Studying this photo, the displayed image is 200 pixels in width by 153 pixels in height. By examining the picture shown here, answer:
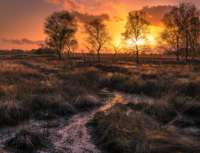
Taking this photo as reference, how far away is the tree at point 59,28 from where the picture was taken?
3382 cm

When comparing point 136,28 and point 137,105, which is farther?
point 136,28

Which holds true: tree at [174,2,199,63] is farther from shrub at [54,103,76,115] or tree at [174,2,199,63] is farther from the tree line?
shrub at [54,103,76,115]

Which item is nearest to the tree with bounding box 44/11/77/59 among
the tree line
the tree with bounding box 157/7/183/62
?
the tree line

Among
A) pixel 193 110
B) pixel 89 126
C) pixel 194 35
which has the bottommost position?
pixel 89 126

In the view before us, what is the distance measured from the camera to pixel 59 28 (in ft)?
113

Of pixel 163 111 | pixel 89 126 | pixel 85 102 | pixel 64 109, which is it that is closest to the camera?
pixel 89 126

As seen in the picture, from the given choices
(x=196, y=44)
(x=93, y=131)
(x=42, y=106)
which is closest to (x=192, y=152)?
(x=93, y=131)

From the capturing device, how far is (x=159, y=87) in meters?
8.50

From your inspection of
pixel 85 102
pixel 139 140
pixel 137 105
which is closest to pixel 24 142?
pixel 139 140

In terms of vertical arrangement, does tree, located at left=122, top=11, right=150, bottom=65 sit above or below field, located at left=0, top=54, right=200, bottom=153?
above

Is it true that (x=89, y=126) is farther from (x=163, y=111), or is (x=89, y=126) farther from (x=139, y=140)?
(x=163, y=111)

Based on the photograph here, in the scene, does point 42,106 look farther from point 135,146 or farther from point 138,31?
point 138,31

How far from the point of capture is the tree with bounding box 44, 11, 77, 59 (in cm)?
3382

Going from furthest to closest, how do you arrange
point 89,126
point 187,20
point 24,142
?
point 187,20 < point 89,126 < point 24,142
